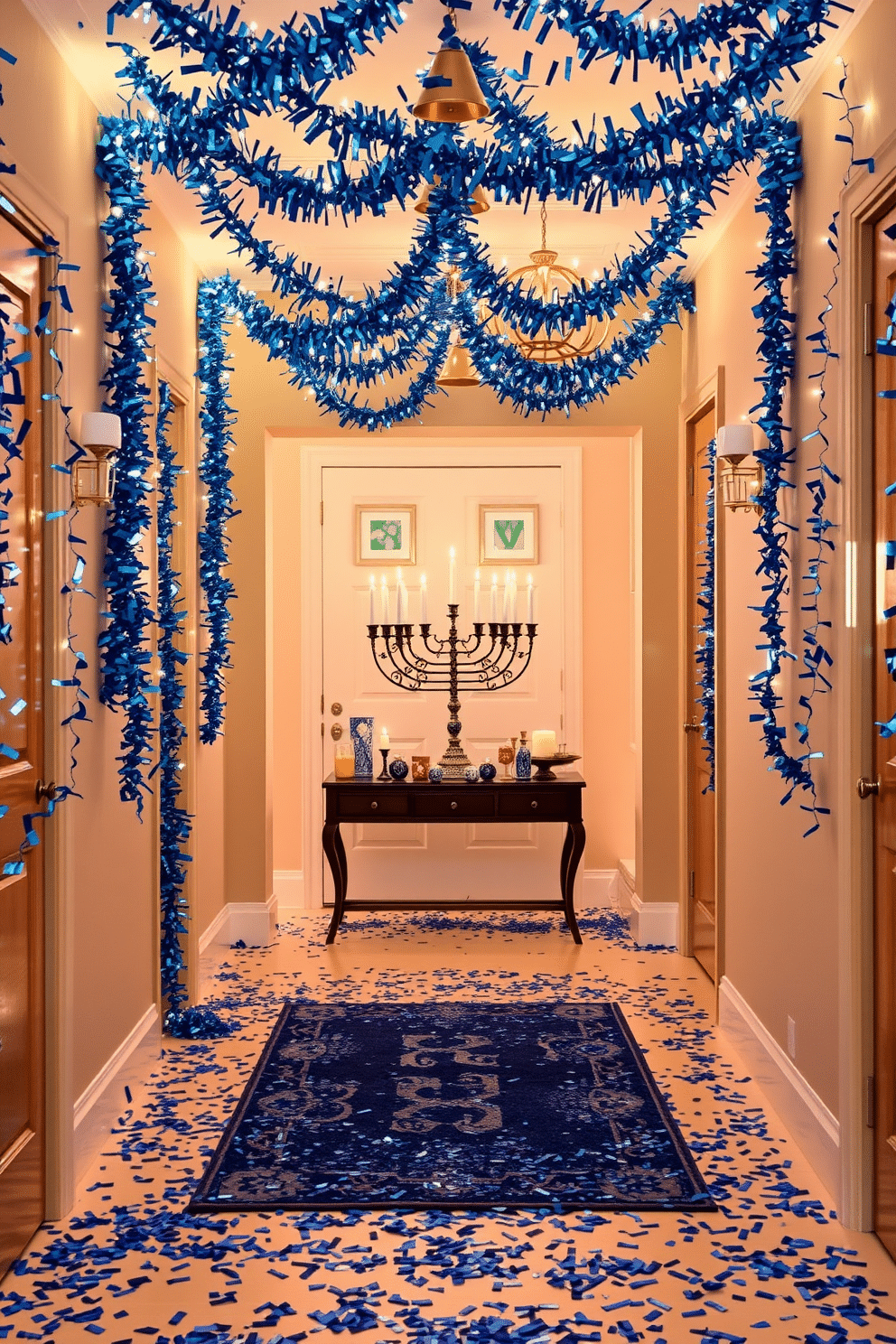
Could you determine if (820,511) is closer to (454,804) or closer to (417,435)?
(417,435)

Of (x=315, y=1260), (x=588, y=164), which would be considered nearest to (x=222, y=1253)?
(x=315, y=1260)

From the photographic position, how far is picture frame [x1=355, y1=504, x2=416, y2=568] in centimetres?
668

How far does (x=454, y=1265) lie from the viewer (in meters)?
2.72

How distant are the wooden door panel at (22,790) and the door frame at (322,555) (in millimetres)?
3716

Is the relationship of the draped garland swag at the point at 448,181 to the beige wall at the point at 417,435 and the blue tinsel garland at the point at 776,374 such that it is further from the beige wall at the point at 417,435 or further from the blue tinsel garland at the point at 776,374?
the beige wall at the point at 417,435

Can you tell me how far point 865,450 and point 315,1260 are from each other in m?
2.20

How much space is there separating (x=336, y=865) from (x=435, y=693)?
119 cm

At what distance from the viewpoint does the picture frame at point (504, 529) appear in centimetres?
669

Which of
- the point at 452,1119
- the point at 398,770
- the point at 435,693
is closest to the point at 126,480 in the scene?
the point at 452,1119

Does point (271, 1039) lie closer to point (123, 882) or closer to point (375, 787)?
point (123, 882)

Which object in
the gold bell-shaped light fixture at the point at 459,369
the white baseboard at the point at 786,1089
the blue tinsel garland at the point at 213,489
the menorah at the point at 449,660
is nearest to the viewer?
the white baseboard at the point at 786,1089

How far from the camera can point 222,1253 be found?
2.78 m

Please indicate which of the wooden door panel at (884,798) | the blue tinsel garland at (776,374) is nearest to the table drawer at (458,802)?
the blue tinsel garland at (776,374)

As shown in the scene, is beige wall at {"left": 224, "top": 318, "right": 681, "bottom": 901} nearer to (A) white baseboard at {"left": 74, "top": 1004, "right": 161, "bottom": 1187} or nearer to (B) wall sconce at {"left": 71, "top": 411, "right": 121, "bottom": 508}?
(A) white baseboard at {"left": 74, "top": 1004, "right": 161, "bottom": 1187}
